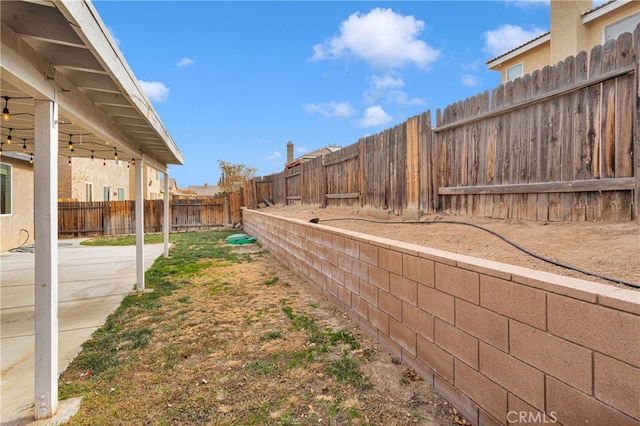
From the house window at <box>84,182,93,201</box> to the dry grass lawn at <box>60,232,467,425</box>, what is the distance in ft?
43.9

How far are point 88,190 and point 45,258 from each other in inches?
621

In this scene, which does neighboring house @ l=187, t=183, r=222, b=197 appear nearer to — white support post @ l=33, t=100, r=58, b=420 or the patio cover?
the patio cover

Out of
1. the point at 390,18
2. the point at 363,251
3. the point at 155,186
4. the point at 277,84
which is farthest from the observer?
the point at 155,186

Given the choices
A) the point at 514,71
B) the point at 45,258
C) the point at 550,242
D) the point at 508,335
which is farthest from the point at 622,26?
the point at 45,258

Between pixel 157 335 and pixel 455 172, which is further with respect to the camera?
pixel 455 172

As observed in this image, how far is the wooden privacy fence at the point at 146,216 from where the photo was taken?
44.0 ft

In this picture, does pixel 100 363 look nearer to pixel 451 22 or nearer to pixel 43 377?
pixel 43 377

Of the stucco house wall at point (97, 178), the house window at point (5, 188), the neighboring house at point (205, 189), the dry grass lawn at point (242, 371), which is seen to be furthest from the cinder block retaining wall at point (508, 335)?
the neighboring house at point (205, 189)

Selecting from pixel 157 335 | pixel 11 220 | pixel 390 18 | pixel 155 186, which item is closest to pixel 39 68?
pixel 157 335

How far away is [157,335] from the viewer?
346cm

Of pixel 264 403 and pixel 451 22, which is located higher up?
pixel 451 22

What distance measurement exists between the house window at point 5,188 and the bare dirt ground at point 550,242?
1081cm

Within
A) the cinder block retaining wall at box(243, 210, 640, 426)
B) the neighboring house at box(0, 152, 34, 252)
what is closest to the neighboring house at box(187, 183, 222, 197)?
the neighboring house at box(0, 152, 34, 252)

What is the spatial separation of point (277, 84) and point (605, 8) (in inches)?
517
